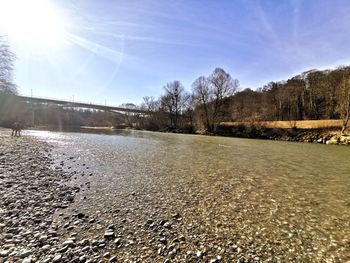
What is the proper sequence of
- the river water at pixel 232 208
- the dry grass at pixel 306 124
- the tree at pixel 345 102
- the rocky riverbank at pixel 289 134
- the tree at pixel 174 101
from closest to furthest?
1. the river water at pixel 232 208
2. the rocky riverbank at pixel 289 134
3. the tree at pixel 345 102
4. the dry grass at pixel 306 124
5. the tree at pixel 174 101

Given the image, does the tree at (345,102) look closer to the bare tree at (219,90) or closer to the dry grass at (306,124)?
the dry grass at (306,124)

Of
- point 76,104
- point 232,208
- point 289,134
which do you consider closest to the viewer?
point 232,208

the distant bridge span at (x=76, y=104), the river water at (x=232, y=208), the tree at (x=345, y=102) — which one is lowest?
the river water at (x=232, y=208)

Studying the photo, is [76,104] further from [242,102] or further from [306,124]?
[306,124]

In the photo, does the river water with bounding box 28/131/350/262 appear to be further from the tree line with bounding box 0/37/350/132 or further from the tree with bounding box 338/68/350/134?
the tree line with bounding box 0/37/350/132

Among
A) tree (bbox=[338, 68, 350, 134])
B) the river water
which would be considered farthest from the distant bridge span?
the river water

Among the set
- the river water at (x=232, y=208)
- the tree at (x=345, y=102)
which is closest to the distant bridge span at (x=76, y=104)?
the tree at (x=345, y=102)

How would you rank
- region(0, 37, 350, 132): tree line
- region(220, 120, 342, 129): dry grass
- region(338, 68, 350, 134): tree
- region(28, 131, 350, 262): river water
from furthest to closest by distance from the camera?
region(0, 37, 350, 132): tree line
region(220, 120, 342, 129): dry grass
region(338, 68, 350, 134): tree
region(28, 131, 350, 262): river water

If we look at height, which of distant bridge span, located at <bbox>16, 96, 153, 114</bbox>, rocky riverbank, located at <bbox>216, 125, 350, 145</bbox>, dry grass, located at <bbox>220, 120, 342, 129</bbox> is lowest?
rocky riverbank, located at <bbox>216, 125, 350, 145</bbox>

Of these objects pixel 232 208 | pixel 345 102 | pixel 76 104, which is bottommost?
pixel 232 208

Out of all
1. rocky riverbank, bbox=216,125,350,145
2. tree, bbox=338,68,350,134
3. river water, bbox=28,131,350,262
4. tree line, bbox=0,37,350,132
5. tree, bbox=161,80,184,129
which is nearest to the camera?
river water, bbox=28,131,350,262

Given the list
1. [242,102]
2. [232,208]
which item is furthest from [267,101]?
[232,208]

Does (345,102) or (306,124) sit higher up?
(345,102)

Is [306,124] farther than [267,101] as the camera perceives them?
No
